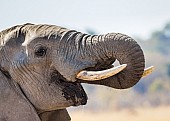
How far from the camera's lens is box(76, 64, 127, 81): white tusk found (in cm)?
479

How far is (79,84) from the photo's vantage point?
518cm

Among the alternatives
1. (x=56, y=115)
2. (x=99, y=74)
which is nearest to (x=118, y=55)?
(x=99, y=74)

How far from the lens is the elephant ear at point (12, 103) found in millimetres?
5207

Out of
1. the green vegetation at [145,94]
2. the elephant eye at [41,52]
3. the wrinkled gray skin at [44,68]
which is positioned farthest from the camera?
the green vegetation at [145,94]

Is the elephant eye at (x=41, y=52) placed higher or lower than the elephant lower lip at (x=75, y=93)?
higher

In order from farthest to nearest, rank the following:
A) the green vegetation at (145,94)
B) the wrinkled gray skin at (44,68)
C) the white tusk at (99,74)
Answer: the green vegetation at (145,94) < the wrinkled gray skin at (44,68) < the white tusk at (99,74)

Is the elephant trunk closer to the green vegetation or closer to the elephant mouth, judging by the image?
the elephant mouth

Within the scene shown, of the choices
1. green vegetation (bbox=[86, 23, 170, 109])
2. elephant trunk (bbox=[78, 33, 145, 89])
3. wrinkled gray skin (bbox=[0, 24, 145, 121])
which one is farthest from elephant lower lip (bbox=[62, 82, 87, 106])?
green vegetation (bbox=[86, 23, 170, 109])

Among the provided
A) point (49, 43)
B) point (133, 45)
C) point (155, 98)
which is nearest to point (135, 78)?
point (133, 45)

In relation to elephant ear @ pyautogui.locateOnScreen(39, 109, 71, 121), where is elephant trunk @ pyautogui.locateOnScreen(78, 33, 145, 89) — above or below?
above

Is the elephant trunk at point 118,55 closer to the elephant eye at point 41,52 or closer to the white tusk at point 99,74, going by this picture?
the white tusk at point 99,74

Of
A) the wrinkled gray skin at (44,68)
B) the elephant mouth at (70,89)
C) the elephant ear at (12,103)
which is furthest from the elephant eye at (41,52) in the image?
the elephant ear at (12,103)

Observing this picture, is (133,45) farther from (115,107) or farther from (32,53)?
(115,107)

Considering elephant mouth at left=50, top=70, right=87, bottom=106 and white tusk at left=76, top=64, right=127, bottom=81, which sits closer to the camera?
white tusk at left=76, top=64, right=127, bottom=81
